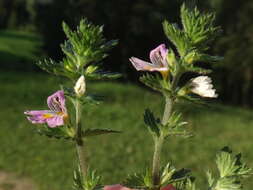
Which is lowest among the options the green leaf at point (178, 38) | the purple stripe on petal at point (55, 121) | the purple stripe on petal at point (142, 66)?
the purple stripe on petal at point (55, 121)

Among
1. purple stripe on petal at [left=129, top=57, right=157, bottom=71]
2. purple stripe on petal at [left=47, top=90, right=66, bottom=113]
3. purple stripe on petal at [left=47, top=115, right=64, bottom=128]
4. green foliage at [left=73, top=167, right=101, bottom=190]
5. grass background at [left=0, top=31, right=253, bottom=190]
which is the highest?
purple stripe on petal at [left=129, top=57, right=157, bottom=71]

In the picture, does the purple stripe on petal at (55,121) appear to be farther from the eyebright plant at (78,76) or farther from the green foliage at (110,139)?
the green foliage at (110,139)

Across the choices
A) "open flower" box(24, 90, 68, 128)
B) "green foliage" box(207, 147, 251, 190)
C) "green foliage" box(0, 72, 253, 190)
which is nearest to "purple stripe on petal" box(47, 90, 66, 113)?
"open flower" box(24, 90, 68, 128)

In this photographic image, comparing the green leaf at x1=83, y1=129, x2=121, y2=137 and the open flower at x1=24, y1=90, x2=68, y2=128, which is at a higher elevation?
the open flower at x1=24, y1=90, x2=68, y2=128

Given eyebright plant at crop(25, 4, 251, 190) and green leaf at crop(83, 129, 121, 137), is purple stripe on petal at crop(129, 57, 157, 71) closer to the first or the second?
eyebright plant at crop(25, 4, 251, 190)

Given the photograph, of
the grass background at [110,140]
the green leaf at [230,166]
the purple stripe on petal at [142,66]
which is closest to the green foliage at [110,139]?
the grass background at [110,140]

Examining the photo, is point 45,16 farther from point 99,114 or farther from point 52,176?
Result: point 52,176
